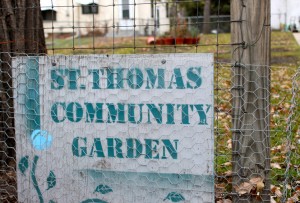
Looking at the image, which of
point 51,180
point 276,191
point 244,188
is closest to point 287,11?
point 276,191

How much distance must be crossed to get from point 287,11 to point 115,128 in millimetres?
32398

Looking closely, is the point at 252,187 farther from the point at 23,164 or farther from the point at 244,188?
the point at 23,164

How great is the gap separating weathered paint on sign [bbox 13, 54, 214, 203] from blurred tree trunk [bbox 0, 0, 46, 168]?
60 centimetres

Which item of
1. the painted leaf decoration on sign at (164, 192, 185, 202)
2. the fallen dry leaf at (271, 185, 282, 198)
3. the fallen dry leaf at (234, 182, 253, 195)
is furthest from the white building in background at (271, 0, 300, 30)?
the painted leaf decoration on sign at (164, 192, 185, 202)

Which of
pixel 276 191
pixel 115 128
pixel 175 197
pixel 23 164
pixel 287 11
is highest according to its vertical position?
pixel 287 11

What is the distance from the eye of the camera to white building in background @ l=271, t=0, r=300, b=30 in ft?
107

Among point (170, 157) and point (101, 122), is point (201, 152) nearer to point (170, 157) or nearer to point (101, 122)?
point (170, 157)

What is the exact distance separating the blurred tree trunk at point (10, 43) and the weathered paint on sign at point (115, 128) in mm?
595

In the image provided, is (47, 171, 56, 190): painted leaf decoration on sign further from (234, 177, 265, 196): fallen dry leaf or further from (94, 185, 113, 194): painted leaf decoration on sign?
(234, 177, 265, 196): fallen dry leaf

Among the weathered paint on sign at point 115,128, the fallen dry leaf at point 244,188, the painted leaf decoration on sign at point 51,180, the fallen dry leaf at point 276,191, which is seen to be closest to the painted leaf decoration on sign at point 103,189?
the weathered paint on sign at point 115,128

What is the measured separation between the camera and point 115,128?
A: 3.48 meters

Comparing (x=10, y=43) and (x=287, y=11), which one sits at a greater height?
(x=287, y=11)

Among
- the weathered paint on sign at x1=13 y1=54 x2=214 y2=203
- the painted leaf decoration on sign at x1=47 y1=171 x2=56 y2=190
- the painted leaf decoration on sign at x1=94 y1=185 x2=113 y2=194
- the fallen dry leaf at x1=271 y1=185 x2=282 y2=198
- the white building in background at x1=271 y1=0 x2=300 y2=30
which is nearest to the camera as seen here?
the weathered paint on sign at x1=13 y1=54 x2=214 y2=203

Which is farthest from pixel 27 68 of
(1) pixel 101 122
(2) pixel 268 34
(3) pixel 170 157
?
(2) pixel 268 34
